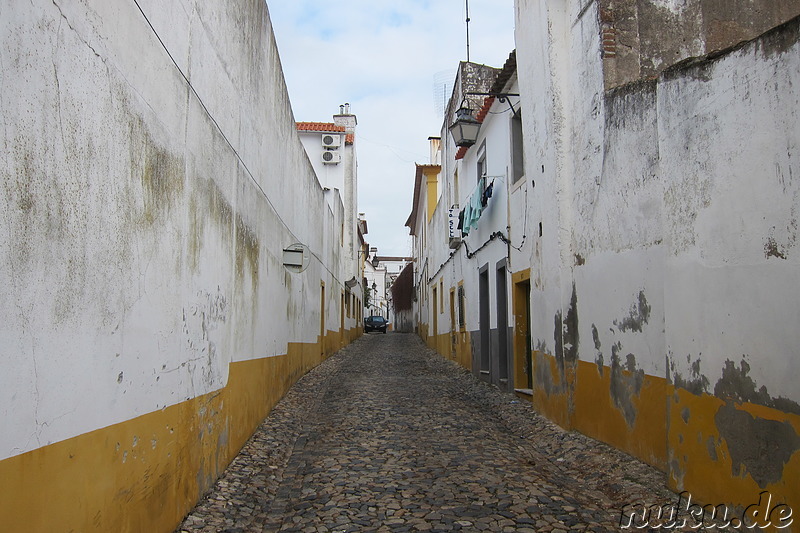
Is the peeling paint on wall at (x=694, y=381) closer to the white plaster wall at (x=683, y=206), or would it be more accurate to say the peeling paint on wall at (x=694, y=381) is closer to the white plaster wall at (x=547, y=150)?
the white plaster wall at (x=683, y=206)

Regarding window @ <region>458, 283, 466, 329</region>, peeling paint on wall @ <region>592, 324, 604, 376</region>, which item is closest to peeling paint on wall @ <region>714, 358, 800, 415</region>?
peeling paint on wall @ <region>592, 324, 604, 376</region>

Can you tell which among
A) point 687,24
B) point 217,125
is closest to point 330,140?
point 687,24

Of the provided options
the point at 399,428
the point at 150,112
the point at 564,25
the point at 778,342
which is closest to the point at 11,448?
the point at 150,112

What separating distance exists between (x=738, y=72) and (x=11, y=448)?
13.5ft

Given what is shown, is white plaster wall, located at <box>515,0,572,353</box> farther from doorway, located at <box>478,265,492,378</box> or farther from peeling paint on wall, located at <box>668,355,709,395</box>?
doorway, located at <box>478,265,492,378</box>

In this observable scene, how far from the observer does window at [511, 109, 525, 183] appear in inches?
383

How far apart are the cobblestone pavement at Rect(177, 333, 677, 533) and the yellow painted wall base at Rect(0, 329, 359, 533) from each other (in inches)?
11.8

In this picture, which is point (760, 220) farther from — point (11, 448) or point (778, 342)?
point (11, 448)

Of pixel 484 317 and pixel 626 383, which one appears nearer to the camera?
pixel 626 383

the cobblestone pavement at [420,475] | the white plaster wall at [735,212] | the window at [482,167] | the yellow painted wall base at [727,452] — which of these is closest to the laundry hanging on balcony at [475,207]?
the window at [482,167]

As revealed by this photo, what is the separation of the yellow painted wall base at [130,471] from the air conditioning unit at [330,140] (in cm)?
2121

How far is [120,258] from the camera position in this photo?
2.99 metres

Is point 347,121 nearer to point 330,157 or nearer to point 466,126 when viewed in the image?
point 330,157

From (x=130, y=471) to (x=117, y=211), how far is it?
4.25 ft
